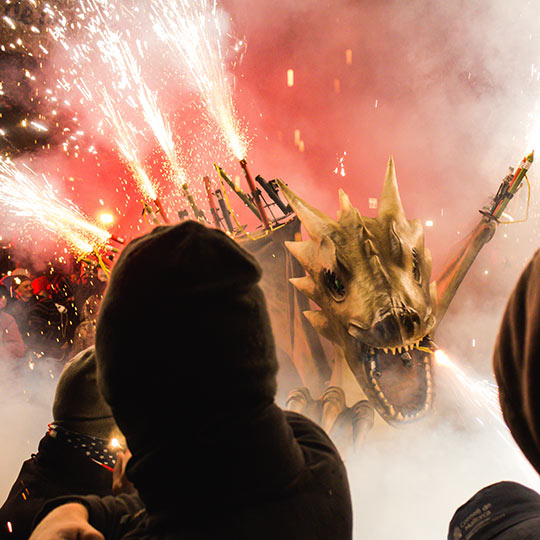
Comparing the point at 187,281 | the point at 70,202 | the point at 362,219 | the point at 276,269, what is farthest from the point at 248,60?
the point at 70,202

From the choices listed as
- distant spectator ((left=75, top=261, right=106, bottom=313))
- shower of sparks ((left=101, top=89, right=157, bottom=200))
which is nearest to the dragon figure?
distant spectator ((left=75, top=261, right=106, bottom=313))

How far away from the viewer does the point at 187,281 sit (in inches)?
31.9

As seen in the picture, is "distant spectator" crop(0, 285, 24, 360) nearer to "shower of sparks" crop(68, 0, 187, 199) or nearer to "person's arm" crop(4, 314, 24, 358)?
"person's arm" crop(4, 314, 24, 358)

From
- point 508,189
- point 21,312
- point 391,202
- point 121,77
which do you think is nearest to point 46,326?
point 21,312

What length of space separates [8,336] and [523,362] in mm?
6553

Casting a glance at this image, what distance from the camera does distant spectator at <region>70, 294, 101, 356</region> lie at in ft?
18.3

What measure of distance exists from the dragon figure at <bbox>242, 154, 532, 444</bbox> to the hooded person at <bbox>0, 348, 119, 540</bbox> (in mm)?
1100

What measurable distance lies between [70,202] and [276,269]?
750cm

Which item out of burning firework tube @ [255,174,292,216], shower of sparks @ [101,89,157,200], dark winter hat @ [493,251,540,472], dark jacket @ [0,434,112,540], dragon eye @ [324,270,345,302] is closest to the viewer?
dark winter hat @ [493,251,540,472]

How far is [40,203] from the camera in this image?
785 centimetres

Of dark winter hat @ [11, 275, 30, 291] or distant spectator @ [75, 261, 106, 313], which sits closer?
distant spectator @ [75, 261, 106, 313]

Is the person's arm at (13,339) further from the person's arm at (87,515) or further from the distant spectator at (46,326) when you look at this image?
the person's arm at (87,515)

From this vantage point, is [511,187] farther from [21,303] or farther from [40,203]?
[40,203]

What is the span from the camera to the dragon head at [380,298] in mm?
1991
